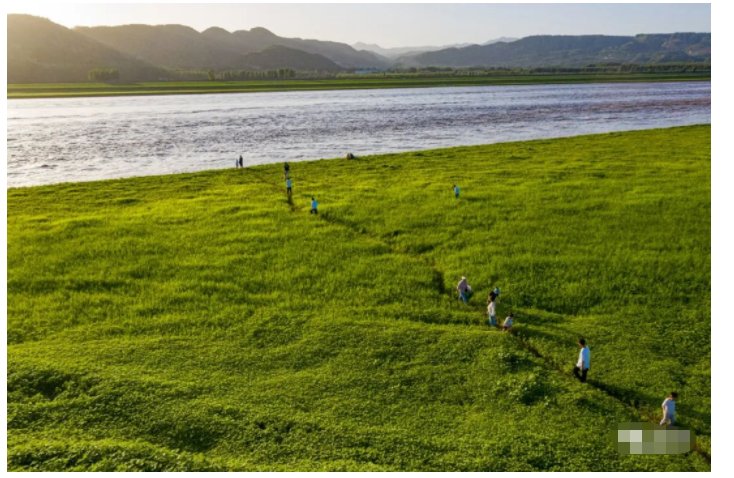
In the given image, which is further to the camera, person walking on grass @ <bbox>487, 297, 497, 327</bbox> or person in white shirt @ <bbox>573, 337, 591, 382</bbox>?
person walking on grass @ <bbox>487, 297, 497, 327</bbox>

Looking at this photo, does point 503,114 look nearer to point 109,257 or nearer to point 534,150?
point 534,150

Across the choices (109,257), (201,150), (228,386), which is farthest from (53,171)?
(228,386)

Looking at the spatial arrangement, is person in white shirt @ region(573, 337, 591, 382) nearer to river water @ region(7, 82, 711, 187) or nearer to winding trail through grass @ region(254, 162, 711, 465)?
winding trail through grass @ region(254, 162, 711, 465)

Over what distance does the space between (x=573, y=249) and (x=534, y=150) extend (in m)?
38.2

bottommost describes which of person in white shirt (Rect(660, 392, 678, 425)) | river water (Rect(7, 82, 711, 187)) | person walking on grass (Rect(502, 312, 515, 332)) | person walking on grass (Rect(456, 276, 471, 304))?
person in white shirt (Rect(660, 392, 678, 425))

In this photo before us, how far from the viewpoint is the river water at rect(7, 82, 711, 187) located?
68.2m

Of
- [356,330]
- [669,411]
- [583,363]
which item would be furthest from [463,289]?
[669,411]

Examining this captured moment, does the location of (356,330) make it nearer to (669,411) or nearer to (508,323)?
(508,323)

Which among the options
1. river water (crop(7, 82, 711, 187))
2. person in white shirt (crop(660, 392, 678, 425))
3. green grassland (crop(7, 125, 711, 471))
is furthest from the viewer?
river water (crop(7, 82, 711, 187))

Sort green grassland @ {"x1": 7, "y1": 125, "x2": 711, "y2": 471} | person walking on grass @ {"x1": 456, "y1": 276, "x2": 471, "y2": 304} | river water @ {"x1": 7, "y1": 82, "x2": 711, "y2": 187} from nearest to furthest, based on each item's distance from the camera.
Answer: green grassland @ {"x1": 7, "y1": 125, "x2": 711, "y2": 471} → person walking on grass @ {"x1": 456, "y1": 276, "x2": 471, "y2": 304} → river water @ {"x1": 7, "y1": 82, "x2": 711, "y2": 187}

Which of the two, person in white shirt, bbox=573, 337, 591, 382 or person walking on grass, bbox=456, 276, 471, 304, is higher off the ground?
person walking on grass, bbox=456, 276, 471, 304

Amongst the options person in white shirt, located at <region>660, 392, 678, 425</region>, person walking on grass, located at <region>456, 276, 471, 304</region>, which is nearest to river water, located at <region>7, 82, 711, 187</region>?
person walking on grass, located at <region>456, 276, 471, 304</region>

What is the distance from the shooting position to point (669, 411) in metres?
17.6

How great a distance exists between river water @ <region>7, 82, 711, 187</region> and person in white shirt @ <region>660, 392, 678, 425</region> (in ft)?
179
